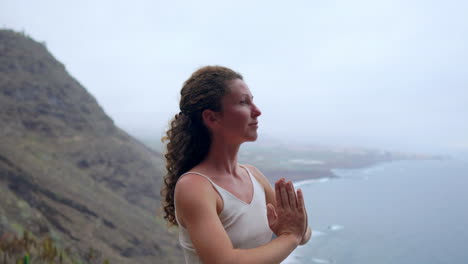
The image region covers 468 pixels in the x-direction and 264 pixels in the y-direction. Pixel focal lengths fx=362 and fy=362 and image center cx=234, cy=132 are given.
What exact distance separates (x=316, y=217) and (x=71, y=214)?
7.56 metres

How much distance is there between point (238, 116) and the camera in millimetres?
1269

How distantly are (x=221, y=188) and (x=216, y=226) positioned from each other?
17cm

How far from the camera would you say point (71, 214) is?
31.8ft

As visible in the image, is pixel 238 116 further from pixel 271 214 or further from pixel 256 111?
pixel 271 214

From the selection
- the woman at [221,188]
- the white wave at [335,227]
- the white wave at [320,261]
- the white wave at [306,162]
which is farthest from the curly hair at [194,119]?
the white wave at [306,162]

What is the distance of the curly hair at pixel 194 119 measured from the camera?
1306mm

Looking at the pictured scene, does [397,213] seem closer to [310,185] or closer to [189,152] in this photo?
[310,185]

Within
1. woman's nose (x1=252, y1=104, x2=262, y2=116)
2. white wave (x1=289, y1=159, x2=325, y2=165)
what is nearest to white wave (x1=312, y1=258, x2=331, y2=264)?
white wave (x1=289, y1=159, x2=325, y2=165)

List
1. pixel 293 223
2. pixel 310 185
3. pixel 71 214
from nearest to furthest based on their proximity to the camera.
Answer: pixel 293 223
pixel 71 214
pixel 310 185

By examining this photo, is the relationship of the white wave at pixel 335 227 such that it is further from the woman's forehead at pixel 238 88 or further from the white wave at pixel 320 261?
the woman's forehead at pixel 238 88

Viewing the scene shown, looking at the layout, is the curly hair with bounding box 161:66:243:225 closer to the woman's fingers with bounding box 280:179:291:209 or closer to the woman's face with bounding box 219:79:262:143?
the woman's face with bounding box 219:79:262:143

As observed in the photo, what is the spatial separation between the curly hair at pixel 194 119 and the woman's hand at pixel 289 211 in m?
0.34

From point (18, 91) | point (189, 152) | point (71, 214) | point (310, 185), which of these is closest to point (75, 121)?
point (18, 91)

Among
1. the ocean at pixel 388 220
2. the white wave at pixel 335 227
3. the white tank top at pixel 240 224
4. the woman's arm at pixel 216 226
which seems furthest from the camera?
the white wave at pixel 335 227
